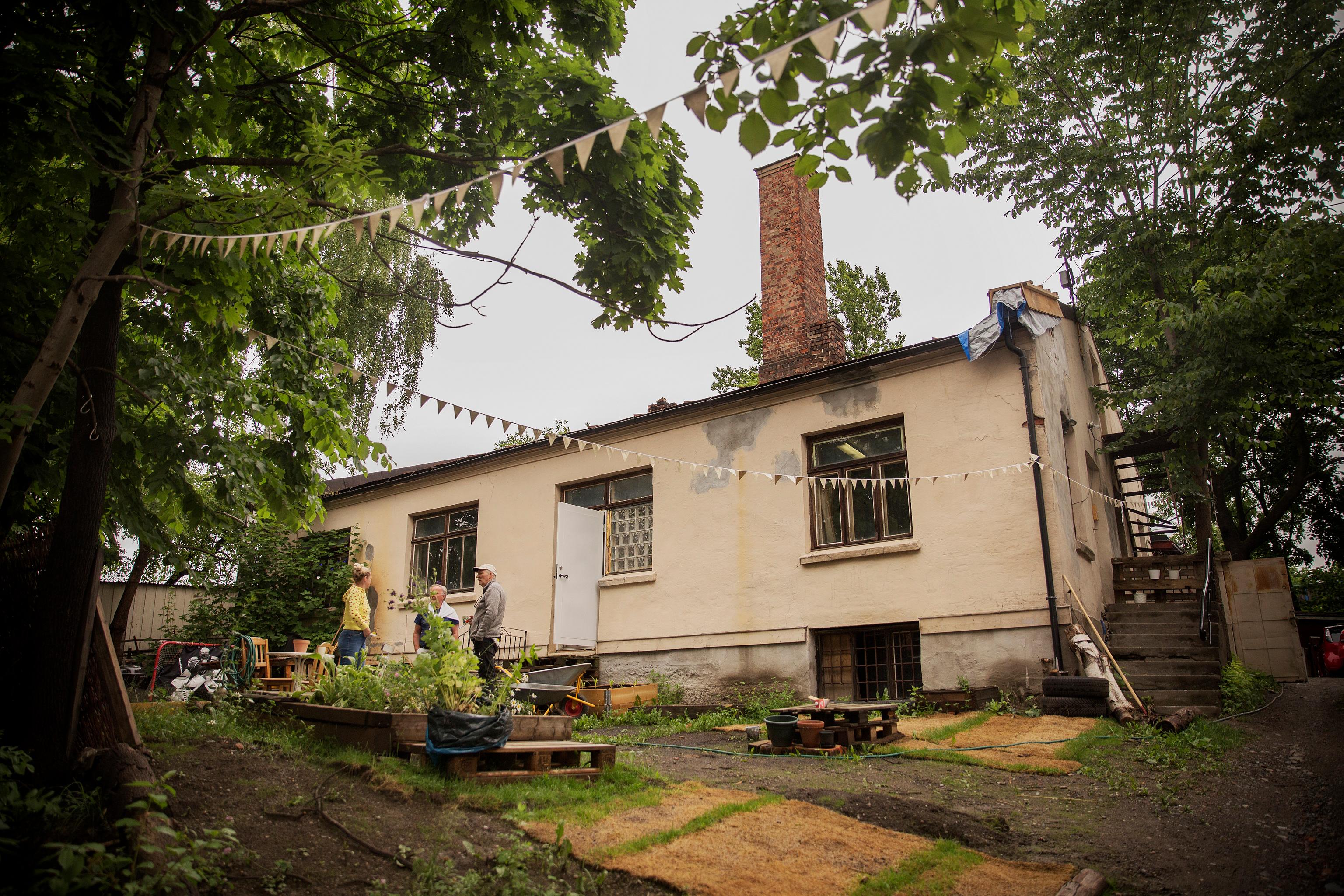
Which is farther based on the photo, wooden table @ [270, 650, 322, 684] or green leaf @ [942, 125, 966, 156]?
wooden table @ [270, 650, 322, 684]

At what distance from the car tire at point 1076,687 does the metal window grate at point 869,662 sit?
2142 mm

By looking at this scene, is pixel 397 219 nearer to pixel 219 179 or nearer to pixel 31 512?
pixel 219 179

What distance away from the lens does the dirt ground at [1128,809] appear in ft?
15.8

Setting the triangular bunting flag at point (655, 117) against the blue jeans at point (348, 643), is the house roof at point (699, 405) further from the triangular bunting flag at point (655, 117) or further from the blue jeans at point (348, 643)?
the triangular bunting flag at point (655, 117)

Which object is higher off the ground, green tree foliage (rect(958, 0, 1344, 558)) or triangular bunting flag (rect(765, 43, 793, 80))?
green tree foliage (rect(958, 0, 1344, 558))

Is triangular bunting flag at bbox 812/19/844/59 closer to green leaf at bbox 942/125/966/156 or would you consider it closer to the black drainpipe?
green leaf at bbox 942/125/966/156

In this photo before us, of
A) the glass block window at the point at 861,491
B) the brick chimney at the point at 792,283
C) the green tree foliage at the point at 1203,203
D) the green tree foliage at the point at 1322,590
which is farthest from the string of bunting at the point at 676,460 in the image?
the green tree foliage at the point at 1322,590

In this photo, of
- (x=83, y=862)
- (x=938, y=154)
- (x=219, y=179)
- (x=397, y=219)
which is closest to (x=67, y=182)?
(x=219, y=179)

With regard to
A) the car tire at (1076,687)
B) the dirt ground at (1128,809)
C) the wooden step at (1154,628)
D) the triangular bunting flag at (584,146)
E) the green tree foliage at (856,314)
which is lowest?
the dirt ground at (1128,809)

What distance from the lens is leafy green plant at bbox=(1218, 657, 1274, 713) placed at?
36.0 ft

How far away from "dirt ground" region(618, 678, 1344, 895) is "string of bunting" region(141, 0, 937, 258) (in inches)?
177

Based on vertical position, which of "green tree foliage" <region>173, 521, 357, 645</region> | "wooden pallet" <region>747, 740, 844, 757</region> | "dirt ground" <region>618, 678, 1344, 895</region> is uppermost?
"green tree foliage" <region>173, 521, 357, 645</region>

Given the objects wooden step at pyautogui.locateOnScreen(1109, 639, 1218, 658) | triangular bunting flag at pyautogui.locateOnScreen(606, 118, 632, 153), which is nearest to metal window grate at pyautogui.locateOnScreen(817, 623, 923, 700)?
wooden step at pyautogui.locateOnScreen(1109, 639, 1218, 658)

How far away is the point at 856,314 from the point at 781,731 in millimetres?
24997
